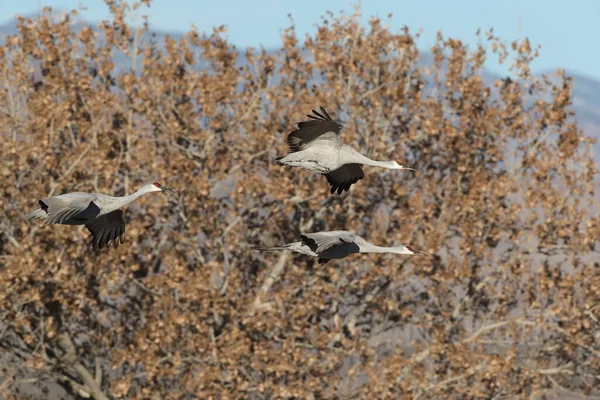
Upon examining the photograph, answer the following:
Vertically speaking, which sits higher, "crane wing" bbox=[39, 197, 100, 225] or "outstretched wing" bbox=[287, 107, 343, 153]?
"outstretched wing" bbox=[287, 107, 343, 153]

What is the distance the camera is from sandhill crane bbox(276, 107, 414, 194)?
11.7m

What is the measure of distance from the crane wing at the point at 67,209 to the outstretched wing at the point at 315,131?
8.06 ft

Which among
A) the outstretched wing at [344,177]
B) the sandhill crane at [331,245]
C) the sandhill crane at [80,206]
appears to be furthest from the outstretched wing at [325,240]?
the sandhill crane at [80,206]

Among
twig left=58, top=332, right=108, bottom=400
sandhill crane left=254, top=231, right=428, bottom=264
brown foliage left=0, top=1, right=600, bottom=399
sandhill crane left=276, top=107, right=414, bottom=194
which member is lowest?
twig left=58, top=332, right=108, bottom=400

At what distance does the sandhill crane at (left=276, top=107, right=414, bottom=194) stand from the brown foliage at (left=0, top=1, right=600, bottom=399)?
12029 millimetres

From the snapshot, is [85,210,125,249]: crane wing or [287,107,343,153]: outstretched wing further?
[85,210,125,249]: crane wing

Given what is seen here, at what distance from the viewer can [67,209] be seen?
10758mm

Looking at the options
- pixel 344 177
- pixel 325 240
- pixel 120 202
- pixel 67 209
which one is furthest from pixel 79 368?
pixel 325 240

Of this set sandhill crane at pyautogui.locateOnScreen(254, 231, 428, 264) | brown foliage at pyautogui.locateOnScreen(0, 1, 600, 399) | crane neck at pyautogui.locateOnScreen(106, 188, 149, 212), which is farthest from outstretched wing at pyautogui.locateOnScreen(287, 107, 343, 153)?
brown foliage at pyautogui.locateOnScreen(0, 1, 600, 399)

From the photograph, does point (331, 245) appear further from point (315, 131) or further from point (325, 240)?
point (315, 131)

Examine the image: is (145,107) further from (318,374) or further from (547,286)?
(547,286)

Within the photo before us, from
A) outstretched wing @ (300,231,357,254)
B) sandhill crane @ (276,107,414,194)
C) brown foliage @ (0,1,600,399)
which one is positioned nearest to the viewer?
outstretched wing @ (300,231,357,254)

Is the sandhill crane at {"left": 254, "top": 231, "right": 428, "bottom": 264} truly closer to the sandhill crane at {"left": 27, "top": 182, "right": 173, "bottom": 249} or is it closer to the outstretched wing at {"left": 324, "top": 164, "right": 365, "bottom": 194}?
the outstretched wing at {"left": 324, "top": 164, "right": 365, "bottom": 194}

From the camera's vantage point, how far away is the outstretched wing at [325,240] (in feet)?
→ 36.7
